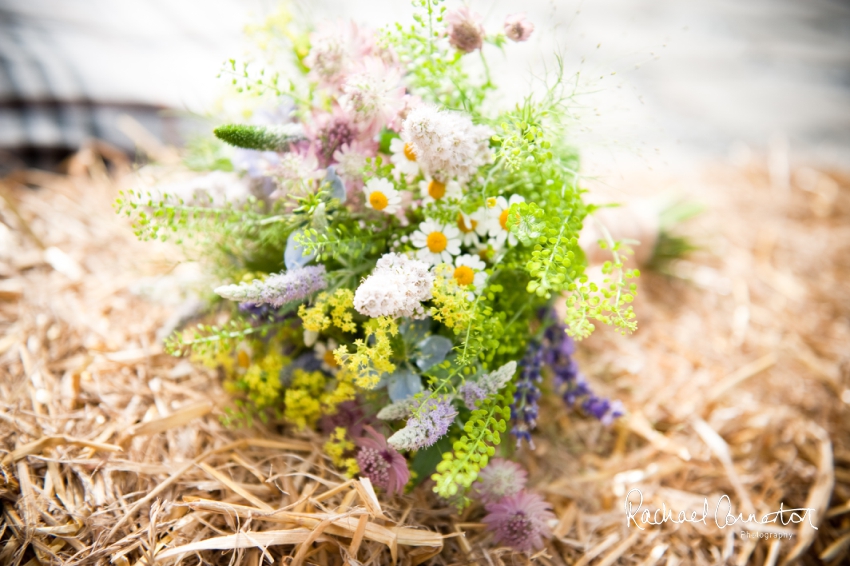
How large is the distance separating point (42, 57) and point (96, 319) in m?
0.92

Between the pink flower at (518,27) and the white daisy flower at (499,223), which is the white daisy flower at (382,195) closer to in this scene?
the white daisy flower at (499,223)

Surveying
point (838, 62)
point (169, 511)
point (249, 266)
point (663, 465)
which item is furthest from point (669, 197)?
point (838, 62)

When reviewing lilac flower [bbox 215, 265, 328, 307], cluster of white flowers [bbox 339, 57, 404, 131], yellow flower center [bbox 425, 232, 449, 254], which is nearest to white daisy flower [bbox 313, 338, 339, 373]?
lilac flower [bbox 215, 265, 328, 307]

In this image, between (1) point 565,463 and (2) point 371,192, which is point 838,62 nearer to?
(1) point 565,463

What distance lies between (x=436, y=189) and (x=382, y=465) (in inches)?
15.6

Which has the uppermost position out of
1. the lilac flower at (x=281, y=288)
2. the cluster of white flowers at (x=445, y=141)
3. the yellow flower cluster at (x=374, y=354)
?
the cluster of white flowers at (x=445, y=141)

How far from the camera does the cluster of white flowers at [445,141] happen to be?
580 mm

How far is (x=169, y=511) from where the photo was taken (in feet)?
2.24

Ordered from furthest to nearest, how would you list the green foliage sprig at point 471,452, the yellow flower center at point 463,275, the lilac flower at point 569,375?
1. the lilac flower at point 569,375
2. the yellow flower center at point 463,275
3. the green foliage sprig at point 471,452

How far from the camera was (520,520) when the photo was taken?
0.68m

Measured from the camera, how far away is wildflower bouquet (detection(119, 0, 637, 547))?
1.93ft

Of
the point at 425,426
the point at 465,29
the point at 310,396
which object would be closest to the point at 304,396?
the point at 310,396

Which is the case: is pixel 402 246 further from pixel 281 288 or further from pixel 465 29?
pixel 465 29

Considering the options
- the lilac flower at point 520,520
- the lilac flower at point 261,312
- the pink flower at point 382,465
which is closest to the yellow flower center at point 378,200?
the lilac flower at point 261,312
